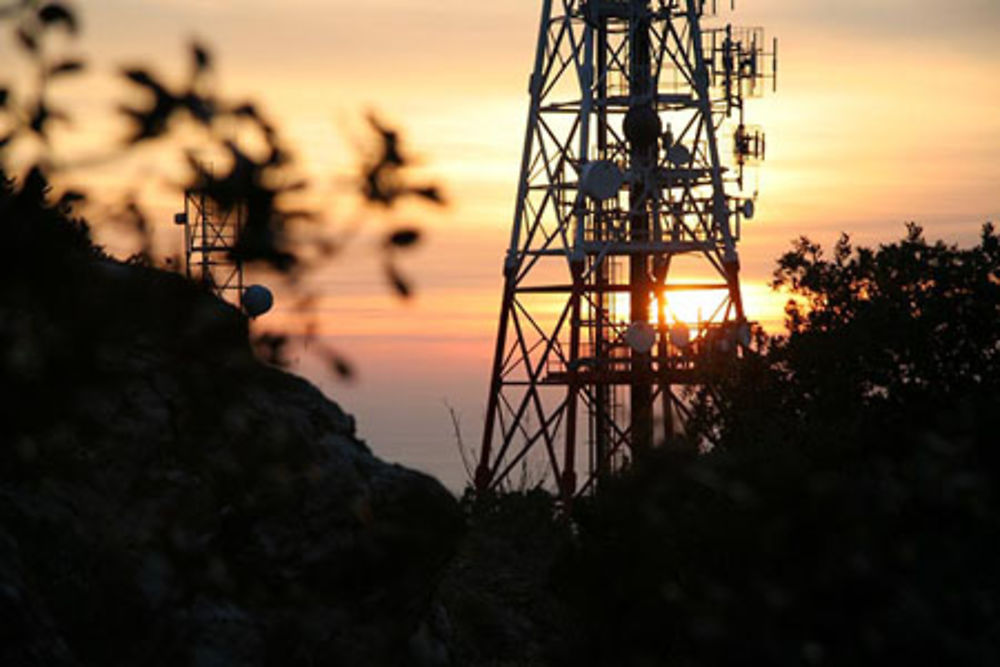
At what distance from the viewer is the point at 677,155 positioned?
51406 millimetres

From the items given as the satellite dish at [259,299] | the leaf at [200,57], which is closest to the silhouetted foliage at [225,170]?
the leaf at [200,57]

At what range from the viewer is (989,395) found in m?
35.4

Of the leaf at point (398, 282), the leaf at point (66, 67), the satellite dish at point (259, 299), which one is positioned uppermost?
the satellite dish at point (259, 299)

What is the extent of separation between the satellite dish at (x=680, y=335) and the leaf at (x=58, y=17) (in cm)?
4262

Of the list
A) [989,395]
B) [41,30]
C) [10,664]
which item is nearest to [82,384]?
[41,30]

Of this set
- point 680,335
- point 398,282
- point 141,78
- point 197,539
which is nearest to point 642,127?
point 680,335

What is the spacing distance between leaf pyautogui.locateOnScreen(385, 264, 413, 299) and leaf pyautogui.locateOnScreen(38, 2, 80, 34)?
1.81 metres

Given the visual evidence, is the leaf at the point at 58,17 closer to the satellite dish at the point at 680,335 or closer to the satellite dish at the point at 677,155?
the satellite dish at the point at 680,335

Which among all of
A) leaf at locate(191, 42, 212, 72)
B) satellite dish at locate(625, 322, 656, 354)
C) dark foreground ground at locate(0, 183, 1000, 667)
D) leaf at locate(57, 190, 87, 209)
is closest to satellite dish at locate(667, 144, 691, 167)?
satellite dish at locate(625, 322, 656, 354)

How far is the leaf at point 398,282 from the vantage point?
7625 millimetres

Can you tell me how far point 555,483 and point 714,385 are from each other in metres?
5.71

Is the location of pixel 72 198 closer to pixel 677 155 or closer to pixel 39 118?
pixel 39 118

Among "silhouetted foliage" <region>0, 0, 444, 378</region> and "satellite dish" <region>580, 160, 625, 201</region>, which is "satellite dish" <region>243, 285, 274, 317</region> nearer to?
"satellite dish" <region>580, 160, 625, 201</region>

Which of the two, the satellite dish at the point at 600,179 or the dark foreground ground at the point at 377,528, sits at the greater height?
the satellite dish at the point at 600,179
